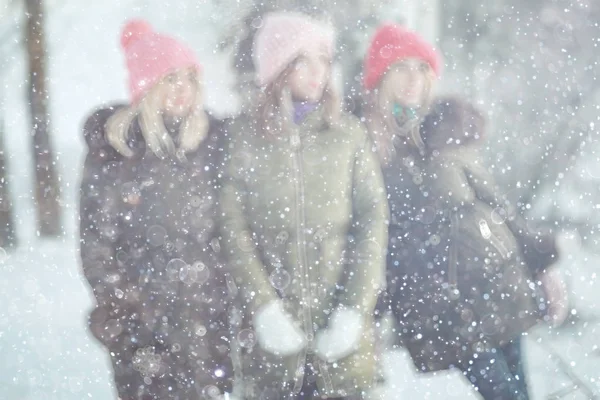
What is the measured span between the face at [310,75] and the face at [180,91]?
22 centimetres

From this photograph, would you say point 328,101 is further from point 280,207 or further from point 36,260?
point 36,260

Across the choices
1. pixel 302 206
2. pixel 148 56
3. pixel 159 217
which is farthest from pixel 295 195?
pixel 148 56

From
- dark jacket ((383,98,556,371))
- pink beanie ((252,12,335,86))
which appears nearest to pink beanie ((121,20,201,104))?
A: pink beanie ((252,12,335,86))

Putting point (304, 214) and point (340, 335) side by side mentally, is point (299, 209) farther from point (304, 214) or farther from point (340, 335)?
point (340, 335)

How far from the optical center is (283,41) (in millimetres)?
1212

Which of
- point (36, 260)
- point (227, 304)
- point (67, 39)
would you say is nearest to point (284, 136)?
point (227, 304)

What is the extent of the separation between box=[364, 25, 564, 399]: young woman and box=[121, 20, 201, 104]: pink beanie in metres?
0.42

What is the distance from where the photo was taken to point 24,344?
1344 millimetres

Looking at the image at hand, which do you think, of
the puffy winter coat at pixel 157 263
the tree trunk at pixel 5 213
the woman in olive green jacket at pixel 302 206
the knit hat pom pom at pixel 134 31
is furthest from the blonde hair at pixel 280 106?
the tree trunk at pixel 5 213

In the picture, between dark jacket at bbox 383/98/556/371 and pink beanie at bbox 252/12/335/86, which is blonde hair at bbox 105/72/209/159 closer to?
pink beanie at bbox 252/12/335/86

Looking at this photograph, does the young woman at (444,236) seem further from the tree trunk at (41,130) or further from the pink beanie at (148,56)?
the tree trunk at (41,130)

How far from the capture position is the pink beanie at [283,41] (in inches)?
47.6

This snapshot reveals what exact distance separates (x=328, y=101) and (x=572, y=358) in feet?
2.84

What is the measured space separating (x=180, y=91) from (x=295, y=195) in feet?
1.12
